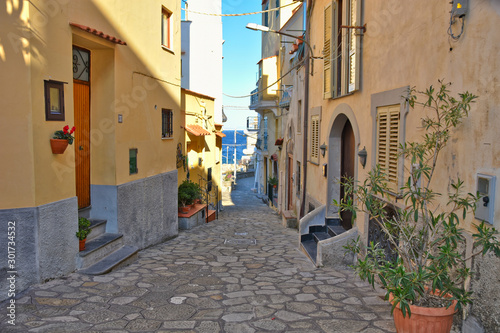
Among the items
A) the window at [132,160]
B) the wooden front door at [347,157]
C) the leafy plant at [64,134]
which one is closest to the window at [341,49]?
the wooden front door at [347,157]

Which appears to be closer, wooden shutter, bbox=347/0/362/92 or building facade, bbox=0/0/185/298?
building facade, bbox=0/0/185/298

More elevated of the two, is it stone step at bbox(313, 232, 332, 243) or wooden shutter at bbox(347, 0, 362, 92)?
wooden shutter at bbox(347, 0, 362, 92)

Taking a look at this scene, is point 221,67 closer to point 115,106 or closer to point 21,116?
point 115,106

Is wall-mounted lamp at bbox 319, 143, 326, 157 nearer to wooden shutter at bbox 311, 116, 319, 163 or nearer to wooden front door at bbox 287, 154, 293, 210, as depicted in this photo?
wooden shutter at bbox 311, 116, 319, 163

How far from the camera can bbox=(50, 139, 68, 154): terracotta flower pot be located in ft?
22.0

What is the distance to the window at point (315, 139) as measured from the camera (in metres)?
12.4

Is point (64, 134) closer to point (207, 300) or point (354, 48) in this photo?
point (207, 300)

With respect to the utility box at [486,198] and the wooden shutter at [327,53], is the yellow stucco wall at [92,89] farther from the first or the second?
the utility box at [486,198]

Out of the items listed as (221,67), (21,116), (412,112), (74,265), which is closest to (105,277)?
(74,265)

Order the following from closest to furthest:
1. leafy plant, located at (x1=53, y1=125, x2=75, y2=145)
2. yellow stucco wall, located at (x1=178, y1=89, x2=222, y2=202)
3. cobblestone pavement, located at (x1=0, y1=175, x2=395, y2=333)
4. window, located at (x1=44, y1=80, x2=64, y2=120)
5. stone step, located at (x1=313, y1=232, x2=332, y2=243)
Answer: cobblestone pavement, located at (x1=0, y1=175, x2=395, y2=333)
window, located at (x1=44, y1=80, x2=64, y2=120)
leafy plant, located at (x1=53, y1=125, x2=75, y2=145)
stone step, located at (x1=313, y1=232, x2=332, y2=243)
yellow stucco wall, located at (x1=178, y1=89, x2=222, y2=202)

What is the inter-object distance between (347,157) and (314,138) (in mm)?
2524

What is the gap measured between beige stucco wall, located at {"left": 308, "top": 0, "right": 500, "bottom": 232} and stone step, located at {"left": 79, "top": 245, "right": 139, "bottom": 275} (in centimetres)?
509

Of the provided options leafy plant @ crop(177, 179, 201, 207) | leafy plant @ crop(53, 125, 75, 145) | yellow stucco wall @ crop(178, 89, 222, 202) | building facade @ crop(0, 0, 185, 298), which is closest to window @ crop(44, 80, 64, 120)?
building facade @ crop(0, 0, 185, 298)

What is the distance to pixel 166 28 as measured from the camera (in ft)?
40.7
